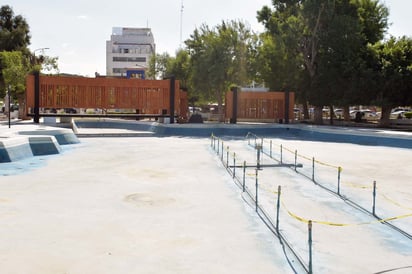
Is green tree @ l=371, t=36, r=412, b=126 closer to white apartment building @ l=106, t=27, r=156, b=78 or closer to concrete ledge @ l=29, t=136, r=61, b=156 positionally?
concrete ledge @ l=29, t=136, r=61, b=156

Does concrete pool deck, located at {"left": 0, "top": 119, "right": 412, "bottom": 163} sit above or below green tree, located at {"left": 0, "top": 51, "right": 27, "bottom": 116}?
below

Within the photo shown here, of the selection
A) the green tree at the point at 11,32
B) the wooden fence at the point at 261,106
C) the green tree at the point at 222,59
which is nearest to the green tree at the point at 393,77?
the wooden fence at the point at 261,106

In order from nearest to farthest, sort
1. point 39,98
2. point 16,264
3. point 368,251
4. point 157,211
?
point 16,264 < point 368,251 < point 157,211 < point 39,98

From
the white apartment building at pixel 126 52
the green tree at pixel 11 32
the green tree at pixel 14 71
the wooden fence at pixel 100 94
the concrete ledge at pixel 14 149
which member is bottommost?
the concrete ledge at pixel 14 149

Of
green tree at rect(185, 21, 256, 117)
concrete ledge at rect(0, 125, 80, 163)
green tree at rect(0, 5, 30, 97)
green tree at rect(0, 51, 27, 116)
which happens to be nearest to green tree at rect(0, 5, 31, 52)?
green tree at rect(0, 5, 30, 97)

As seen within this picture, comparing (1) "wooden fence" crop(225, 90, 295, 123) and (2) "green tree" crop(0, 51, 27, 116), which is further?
(1) "wooden fence" crop(225, 90, 295, 123)

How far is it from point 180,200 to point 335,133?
25.8 meters

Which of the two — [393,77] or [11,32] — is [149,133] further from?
[393,77]

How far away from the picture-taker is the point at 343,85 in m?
44.2

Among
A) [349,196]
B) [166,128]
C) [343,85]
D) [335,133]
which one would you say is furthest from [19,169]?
[343,85]

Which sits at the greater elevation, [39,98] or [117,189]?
[39,98]

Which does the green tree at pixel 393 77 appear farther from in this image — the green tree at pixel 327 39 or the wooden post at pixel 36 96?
the wooden post at pixel 36 96

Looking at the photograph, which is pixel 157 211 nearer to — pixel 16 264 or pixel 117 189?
pixel 117 189

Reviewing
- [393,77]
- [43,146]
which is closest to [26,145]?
[43,146]
